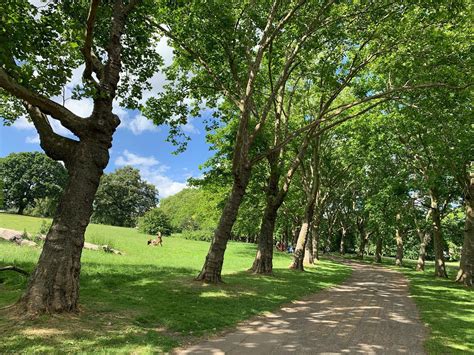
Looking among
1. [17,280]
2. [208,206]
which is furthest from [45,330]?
[208,206]

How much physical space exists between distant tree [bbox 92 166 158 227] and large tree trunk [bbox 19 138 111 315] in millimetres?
82428

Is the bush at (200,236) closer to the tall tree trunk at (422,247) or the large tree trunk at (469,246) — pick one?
the tall tree trunk at (422,247)

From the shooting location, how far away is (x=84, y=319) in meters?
7.52

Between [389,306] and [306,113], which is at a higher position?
[306,113]

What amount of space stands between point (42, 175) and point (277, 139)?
69017mm

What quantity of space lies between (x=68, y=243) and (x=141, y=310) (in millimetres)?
2408

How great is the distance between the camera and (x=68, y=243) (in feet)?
25.6

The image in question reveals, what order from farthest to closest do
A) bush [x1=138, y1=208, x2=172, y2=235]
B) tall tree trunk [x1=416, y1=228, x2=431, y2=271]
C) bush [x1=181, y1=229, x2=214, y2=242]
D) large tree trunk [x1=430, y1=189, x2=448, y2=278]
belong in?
bush [x1=181, y1=229, x2=214, y2=242], bush [x1=138, y1=208, x2=172, y2=235], tall tree trunk [x1=416, y1=228, x2=431, y2=271], large tree trunk [x1=430, y1=189, x2=448, y2=278]

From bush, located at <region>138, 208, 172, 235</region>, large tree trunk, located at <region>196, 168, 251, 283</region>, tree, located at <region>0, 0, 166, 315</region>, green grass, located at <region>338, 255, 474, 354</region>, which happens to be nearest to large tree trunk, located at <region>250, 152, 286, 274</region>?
large tree trunk, located at <region>196, 168, 251, 283</region>

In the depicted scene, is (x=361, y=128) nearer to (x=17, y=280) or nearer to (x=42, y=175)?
(x=17, y=280)

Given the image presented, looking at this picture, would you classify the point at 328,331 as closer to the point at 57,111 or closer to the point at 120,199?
the point at 57,111

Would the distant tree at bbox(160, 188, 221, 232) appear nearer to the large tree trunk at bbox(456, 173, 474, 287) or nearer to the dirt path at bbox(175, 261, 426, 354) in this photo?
the large tree trunk at bbox(456, 173, 474, 287)

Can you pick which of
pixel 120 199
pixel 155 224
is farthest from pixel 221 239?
pixel 120 199

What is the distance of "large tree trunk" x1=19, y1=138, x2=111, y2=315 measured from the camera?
7367 mm
